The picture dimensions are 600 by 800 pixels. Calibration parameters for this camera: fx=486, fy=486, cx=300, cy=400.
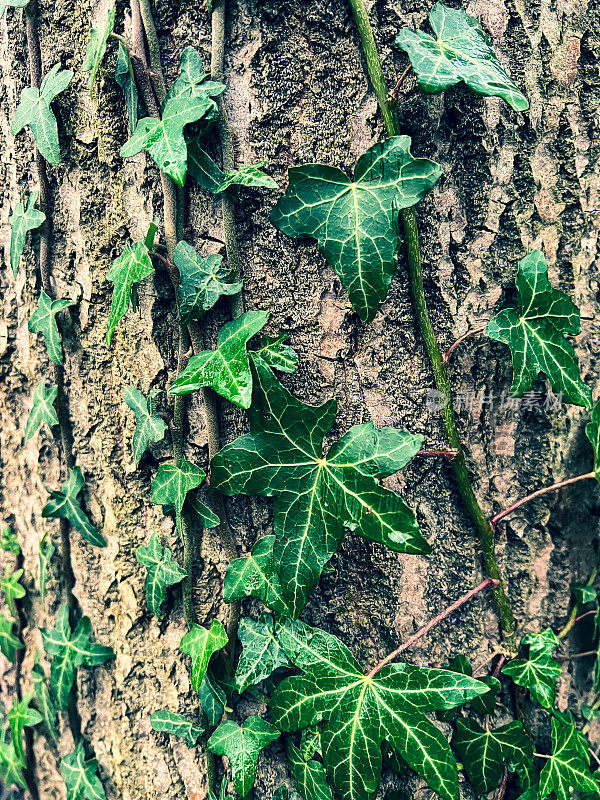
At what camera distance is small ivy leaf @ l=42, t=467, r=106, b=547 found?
849 mm

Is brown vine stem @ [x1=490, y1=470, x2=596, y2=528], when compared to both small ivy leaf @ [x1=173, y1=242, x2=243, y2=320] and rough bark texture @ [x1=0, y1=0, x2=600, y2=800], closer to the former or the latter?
rough bark texture @ [x1=0, y1=0, x2=600, y2=800]

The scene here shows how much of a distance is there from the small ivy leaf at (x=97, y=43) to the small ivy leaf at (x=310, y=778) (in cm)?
105

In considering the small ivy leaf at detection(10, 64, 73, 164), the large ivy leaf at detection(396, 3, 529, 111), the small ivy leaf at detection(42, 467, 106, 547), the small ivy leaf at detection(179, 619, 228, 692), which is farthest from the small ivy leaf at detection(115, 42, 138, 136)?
the small ivy leaf at detection(179, 619, 228, 692)

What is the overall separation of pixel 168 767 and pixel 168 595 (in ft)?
0.95

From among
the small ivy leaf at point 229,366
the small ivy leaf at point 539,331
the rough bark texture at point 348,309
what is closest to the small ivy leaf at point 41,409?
the rough bark texture at point 348,309

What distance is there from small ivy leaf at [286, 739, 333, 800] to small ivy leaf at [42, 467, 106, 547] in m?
0.46

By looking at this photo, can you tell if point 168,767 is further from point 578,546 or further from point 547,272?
point 547,272

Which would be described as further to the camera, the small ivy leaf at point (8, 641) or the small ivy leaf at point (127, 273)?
the small ivy leaf at point (8, 641)

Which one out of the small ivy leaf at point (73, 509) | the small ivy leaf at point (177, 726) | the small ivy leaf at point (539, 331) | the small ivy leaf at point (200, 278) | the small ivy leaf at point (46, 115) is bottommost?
the small ivy leaf at point (177, 726)

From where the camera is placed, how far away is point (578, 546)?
84cm

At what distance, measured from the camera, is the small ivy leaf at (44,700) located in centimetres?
96

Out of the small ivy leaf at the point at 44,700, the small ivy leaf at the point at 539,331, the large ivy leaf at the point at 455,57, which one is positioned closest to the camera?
the large ivy leaf at the point at 455,57

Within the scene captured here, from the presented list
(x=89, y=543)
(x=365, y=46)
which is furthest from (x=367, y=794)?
(x=365, y=46)

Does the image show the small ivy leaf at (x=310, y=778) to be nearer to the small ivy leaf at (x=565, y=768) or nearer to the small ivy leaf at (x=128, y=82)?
the small ivy leaf at (x=565, y=768)
